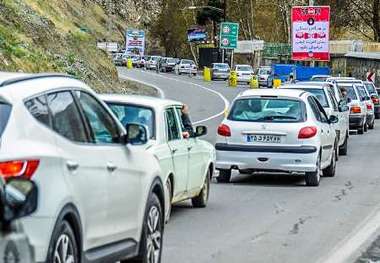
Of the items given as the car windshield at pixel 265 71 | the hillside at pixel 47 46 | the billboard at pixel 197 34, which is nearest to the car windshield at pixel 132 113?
the hillside at pixel 47 46

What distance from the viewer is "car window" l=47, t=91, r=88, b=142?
265 inches

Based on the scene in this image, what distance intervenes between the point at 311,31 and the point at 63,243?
144 ft

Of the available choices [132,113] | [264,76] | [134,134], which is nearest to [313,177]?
[132,113]

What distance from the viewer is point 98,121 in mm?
7562

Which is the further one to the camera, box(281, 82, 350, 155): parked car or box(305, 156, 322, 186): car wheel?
box(281, 82, 350, 155): parked car

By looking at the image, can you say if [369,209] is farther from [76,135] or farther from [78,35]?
[78,35]

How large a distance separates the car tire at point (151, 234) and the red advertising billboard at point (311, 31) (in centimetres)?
4138

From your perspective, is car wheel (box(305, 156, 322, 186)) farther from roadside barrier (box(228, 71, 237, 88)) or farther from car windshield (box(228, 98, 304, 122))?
roadside barrier (box(228, 71, 237, 88))

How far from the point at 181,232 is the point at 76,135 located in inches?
185

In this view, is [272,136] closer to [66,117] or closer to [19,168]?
[66,117]

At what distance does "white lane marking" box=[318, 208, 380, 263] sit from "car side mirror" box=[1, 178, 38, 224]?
16.6 ft

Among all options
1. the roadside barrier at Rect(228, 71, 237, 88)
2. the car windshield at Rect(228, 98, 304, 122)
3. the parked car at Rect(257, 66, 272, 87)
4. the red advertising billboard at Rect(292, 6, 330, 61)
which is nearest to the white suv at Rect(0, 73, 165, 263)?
the car windshield at Rect(228, 98, 304, 122)

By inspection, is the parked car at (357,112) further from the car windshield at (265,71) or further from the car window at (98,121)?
the car windshield at (265,71)

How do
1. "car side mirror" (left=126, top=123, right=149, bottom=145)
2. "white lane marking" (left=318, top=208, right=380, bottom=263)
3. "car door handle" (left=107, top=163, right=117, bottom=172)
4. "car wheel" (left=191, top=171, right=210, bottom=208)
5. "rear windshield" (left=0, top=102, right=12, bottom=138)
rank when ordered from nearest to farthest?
1. "rear windshield" (left=0, top=102, right=12, bottom=138)
2. "car door handle" (left=107, top=163, right=117, bottom=172)
3. "car side mirror" (left=126, top=123, right=149, bottom=145)
4. "white lane marking" (left=318, top=208, right=380, bottom=263)
5. "car wheel" (left=191, top=171, right=210, bottom=208)
